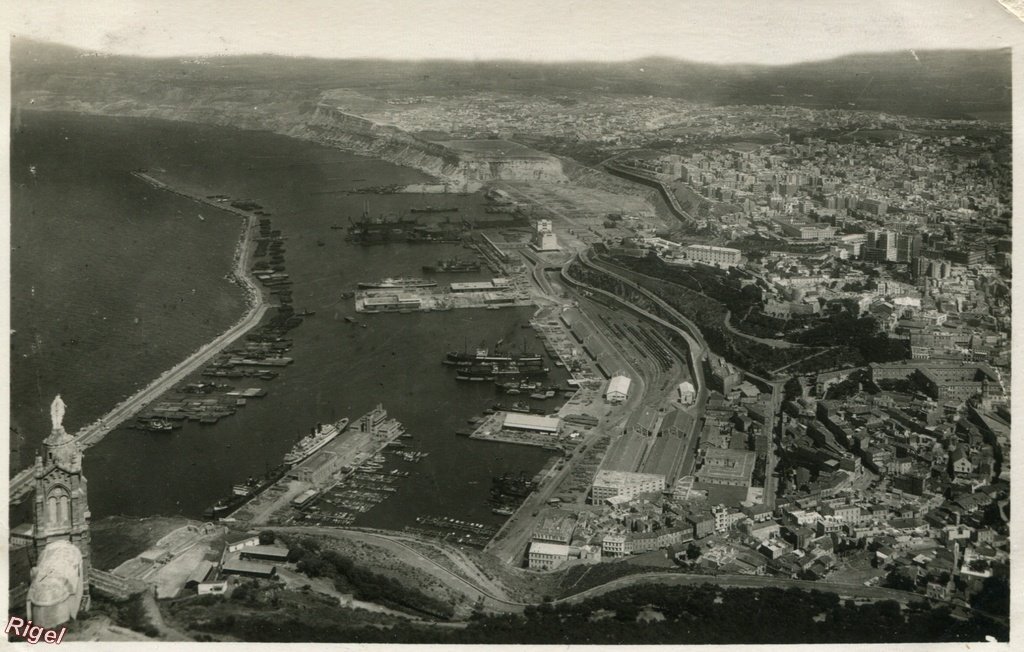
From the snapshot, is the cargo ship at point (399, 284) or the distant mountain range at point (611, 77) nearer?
the distant mountain range at point (611, 77)

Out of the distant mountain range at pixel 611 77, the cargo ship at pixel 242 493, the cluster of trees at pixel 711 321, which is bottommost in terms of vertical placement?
the cargo ship at pixel 242 493

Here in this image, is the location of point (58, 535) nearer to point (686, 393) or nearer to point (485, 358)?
point (485, 358)

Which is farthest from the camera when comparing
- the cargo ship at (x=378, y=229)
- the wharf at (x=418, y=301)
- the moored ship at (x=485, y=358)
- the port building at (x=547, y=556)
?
the cargo ship at (x=378, y=229)

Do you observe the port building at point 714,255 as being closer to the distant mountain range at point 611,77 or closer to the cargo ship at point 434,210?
the distant mountain range at point 611,77

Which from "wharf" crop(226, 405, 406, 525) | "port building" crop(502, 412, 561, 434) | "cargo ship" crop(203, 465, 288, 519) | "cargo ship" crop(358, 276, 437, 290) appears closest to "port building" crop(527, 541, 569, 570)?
"wharf" crop(226, 405, 406, 525)

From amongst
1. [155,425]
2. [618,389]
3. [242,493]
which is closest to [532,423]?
[618,389]

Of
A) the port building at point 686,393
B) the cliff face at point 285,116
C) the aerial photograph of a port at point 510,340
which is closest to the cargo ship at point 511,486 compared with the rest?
the aerial photograph of a port at point 510,340

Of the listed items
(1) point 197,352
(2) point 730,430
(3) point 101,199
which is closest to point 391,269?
(1) point 197,352
